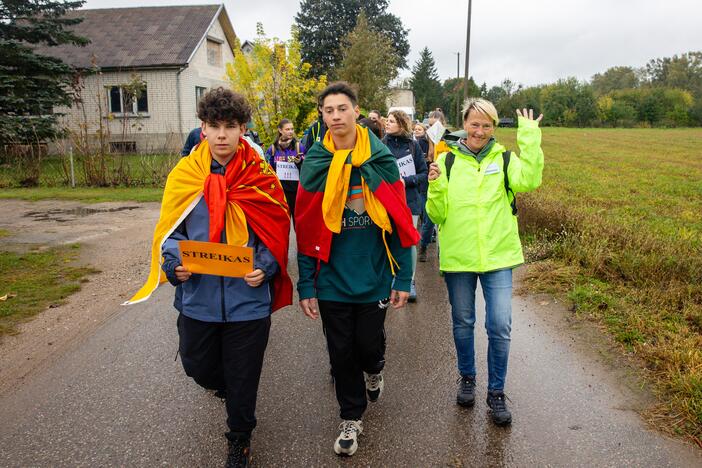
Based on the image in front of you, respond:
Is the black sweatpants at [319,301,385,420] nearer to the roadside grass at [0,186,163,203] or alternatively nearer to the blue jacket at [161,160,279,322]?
the blue jacket at [161,160,279,322]

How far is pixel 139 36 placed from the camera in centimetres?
3133

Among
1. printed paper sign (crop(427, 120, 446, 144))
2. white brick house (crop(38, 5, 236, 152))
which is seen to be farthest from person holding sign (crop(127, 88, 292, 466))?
white brick house (crop(38, 5, 236, 152))

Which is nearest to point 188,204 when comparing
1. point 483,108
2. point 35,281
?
point 483,108

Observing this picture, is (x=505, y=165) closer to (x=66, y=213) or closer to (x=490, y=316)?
(x=490, y=316)

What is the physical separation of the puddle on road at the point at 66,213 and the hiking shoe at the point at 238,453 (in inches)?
397

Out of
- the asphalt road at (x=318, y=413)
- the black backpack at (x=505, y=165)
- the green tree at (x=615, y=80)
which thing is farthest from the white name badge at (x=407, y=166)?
the green tree at (x=615, y=80)

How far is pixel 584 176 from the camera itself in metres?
18.9

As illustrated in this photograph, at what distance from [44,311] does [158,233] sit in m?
3.57

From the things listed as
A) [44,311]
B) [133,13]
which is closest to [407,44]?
[133,13]

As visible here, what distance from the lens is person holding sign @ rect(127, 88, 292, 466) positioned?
311 cm

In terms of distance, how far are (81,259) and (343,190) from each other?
648 centimetres

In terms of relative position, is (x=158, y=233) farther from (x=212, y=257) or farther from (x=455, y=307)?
(x=455, y=307)

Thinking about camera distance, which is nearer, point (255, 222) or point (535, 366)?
point (255, 222)

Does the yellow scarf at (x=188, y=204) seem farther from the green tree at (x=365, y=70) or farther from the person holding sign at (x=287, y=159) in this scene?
the green tree at (x=365, y=70)
